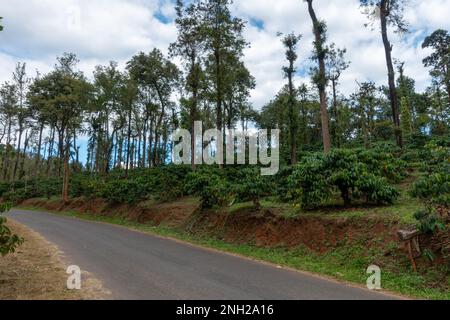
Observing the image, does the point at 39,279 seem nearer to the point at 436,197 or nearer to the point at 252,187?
the point at 252,187

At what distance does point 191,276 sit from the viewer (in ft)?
22.9

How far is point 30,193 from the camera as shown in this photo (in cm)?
3997

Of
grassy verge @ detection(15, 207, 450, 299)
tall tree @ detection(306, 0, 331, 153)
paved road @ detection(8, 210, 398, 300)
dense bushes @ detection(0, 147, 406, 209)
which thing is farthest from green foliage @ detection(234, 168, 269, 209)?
tall tree @ detection(306, 0, 331, 153)

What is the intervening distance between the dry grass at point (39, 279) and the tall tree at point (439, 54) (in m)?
36.4

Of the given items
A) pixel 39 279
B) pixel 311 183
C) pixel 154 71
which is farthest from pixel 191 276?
pixel 154 71

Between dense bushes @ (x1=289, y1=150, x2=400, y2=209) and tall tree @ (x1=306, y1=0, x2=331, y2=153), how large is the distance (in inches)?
235

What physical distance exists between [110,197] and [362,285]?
2126 centimetres

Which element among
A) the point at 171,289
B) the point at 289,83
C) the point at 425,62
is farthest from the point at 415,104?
the point at 171,289

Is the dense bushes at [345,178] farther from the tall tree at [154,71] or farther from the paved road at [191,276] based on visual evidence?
the tall tree at [154,71]

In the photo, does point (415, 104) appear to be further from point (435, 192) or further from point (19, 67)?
point (19, 67)

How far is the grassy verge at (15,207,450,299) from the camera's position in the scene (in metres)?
6.47

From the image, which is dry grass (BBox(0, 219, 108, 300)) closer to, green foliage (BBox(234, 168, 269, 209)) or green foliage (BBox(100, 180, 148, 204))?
green foliage (BBox(234, 168, 269, 209))

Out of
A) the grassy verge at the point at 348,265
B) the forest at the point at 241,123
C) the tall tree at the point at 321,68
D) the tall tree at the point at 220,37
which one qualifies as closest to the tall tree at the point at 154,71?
the forest at the point at 241,123

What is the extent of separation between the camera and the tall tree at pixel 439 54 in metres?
32.8
